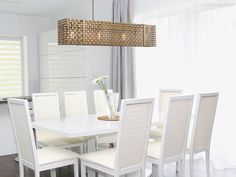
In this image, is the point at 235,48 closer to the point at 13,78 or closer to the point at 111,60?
the point at 111,60

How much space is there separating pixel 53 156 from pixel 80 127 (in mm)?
405

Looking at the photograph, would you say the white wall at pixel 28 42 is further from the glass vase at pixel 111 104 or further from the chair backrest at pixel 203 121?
the chair backrest at pixel 203 121

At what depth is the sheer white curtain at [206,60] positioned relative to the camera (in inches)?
161

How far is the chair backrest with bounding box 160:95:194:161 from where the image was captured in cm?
311

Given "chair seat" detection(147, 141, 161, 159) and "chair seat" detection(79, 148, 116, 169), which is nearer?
"chair seat" detection(79, 148, 116, 169)

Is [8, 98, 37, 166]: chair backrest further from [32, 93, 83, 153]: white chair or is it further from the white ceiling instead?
the white ceiling

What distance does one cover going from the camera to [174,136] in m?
3.23

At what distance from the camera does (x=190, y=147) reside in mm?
3447

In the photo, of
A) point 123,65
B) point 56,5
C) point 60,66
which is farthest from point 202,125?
point 56,5

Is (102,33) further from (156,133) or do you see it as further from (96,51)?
(96,51)

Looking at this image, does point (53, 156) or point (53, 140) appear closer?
point (53, 156)

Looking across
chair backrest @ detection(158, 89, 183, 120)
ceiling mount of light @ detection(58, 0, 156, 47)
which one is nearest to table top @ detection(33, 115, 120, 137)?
ceiling mount of light @ detection(58, 0, 156, 47)

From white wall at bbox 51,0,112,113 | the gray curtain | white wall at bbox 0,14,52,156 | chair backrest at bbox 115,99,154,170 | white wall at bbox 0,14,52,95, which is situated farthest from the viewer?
white wall at bbox 0,14,52,95

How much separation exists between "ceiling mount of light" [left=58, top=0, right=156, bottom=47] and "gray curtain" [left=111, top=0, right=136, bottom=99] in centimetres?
122
